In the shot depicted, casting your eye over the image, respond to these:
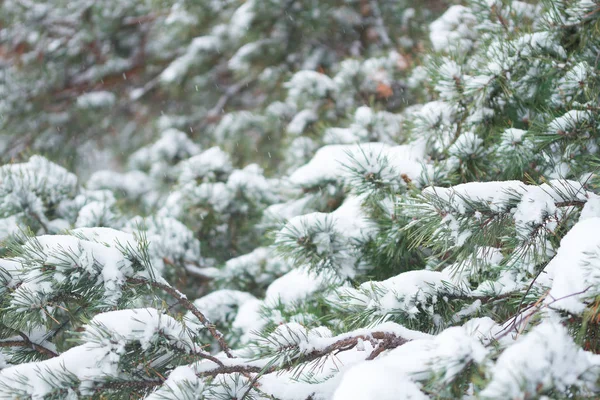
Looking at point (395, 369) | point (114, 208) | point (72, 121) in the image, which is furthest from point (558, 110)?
point (72, 121)

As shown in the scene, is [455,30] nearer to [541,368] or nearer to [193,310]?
[193,310]

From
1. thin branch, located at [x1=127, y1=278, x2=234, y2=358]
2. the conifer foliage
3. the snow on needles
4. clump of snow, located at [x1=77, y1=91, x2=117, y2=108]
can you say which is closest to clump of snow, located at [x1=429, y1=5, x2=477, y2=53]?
the conifer foliage

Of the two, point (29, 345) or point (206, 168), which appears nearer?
point (29, 345)

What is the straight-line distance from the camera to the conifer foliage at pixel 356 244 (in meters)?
0.86

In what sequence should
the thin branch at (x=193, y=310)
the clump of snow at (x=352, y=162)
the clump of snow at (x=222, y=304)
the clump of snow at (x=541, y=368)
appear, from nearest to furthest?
the clump of snow at (x=541, y=368), the thin branch at (x=193, y=310), the clump of snow at (x=352, y=162), the clump of snow at (x=222, y=304)

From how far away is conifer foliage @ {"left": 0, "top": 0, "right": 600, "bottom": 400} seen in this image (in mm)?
863

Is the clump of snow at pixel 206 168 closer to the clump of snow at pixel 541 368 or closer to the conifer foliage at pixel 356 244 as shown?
the conifer foliage at pixel 356 244

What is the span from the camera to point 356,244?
162 cm

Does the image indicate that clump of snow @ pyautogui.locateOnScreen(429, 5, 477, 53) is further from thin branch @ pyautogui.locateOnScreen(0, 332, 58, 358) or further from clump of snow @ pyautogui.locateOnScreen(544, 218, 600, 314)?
thin branch @ pyautogui.locateOnScreen(0, 332, 58, 358)

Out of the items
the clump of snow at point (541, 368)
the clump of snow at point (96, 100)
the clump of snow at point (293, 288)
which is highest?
the clump of snow at point (541, 368)

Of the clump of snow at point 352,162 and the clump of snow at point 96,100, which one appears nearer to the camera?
the clump of snow at point 352,162

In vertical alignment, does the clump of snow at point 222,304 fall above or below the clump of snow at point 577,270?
below

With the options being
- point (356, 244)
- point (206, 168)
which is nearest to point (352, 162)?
point (356, 244)

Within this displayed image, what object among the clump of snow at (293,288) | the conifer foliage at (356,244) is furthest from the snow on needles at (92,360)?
the clump of snow at (293,288)
